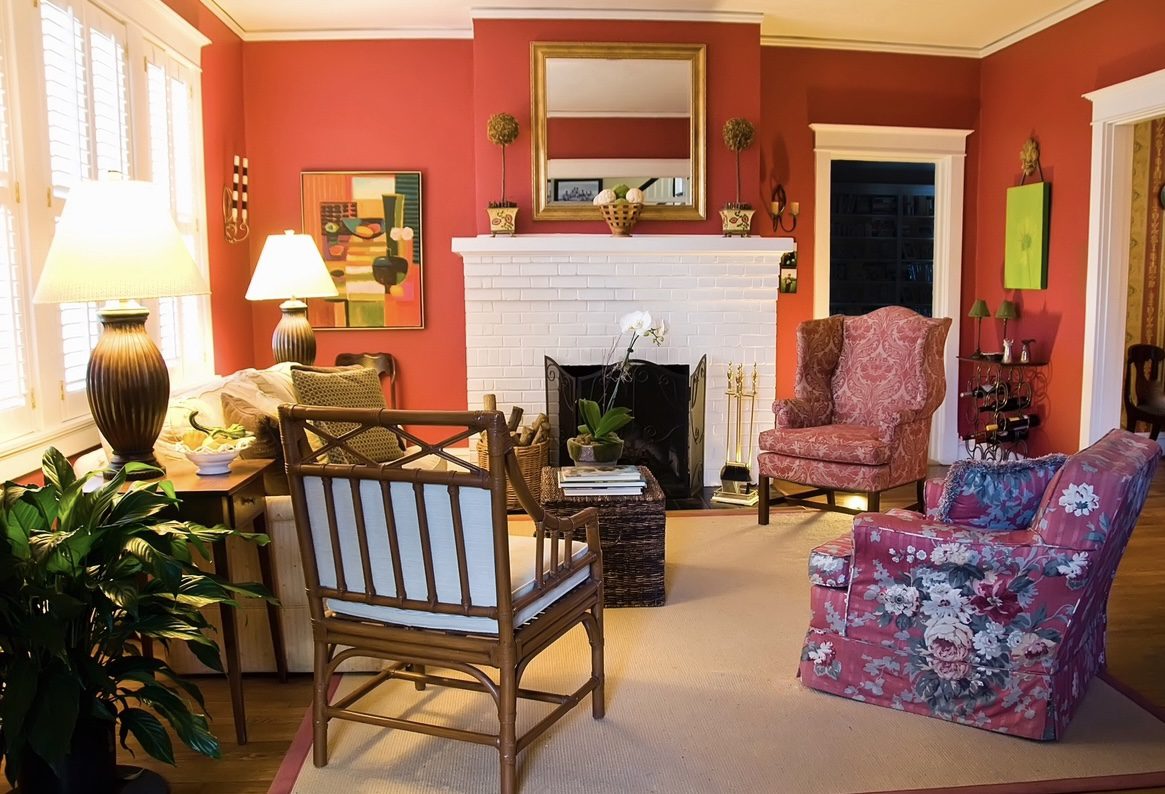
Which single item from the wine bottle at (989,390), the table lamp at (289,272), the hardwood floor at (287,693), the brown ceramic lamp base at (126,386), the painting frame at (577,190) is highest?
the painting frame at (577,190)

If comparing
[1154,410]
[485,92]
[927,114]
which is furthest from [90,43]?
[1154,410]

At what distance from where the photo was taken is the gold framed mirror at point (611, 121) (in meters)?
5.47

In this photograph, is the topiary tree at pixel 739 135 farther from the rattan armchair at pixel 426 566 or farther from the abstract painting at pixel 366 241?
the rattan armchair at pixel 426 566

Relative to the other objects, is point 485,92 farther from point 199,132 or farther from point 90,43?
point 90,43

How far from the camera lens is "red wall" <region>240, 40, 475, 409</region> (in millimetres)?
5816

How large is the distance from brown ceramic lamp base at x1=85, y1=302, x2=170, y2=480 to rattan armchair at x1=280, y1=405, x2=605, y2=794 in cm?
61

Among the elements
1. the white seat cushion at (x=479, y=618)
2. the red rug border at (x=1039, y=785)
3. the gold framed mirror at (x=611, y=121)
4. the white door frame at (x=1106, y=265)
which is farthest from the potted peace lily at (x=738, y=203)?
the red rug border at (x=1039, y=785)

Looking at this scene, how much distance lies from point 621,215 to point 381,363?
173cm

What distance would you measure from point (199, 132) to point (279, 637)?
3098 mm

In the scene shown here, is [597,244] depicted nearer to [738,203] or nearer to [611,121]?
[611,121]

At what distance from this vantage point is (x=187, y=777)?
8.04ft

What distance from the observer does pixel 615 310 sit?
18.5 ft

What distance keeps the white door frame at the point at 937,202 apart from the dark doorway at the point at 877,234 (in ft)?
8.04

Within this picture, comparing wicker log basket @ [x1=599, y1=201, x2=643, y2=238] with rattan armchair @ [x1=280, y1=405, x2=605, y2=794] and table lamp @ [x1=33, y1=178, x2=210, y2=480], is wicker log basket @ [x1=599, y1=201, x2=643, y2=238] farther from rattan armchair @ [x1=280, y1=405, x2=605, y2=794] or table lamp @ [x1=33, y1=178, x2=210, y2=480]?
rattan armchair @ [x1=280, y1=405, x2=605, y2=794]
